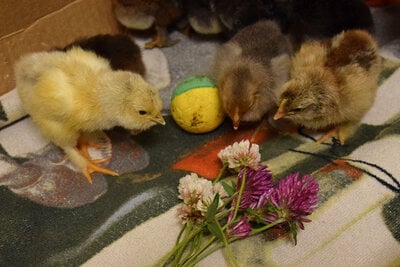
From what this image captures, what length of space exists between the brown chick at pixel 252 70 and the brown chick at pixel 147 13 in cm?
38

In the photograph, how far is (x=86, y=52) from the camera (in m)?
1.49

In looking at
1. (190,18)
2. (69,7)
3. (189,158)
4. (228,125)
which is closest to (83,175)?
(189,158)

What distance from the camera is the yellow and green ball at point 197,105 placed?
1554 millimetres

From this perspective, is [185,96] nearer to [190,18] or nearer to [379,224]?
[190,18]

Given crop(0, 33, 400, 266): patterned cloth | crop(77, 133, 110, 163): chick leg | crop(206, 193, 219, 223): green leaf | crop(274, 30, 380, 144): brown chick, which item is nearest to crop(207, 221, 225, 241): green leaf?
crop(206, 193, 219, 223): green leaf

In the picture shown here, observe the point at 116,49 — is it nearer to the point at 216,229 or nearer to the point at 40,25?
the point at 40,25

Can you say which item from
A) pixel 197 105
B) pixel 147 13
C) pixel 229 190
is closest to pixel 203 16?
pixel 147 13

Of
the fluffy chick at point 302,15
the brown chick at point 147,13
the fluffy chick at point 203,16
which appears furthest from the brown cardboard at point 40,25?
the fluffy chick at point 302,15

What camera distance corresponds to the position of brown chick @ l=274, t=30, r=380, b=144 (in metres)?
1.38

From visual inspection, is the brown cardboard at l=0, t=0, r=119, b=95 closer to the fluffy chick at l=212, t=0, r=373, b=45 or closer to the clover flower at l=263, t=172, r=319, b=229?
the fluffy chick at l=212, t=0, r=373, b=45

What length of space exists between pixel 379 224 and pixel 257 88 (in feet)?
1.65

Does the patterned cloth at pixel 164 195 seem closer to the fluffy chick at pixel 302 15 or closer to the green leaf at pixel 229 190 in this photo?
the green leaf at pixel 229 190

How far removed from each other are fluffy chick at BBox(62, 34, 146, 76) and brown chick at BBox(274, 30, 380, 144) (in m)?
0.51

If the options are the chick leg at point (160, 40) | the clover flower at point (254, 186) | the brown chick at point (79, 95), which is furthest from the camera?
the chick leg at point (160, 40)
